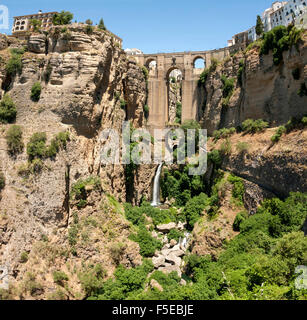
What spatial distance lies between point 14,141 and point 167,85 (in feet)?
79.5

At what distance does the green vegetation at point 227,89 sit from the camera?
37219mm

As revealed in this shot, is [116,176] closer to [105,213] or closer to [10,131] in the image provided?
[105,213]

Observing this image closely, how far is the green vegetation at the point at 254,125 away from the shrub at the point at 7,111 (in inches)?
880

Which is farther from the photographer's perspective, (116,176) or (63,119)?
(116,176)

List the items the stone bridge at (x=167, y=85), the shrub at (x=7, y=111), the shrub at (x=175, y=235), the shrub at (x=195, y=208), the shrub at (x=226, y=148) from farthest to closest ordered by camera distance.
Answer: the stone bridge at (x=167, y=85) < the shrub at (x=226, y=148) < the shrub at (x=195, y=208) < the shrub at (x=175, y=235) < the shrub at (x=7, y=111)

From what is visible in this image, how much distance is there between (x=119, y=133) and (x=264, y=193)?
1575cm

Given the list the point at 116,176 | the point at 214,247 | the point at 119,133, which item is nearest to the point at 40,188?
the point at 116,176

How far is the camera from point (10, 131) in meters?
25.4

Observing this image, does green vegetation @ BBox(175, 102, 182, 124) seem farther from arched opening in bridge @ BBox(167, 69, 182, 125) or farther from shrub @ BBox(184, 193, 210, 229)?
shrub @ BBox(184, 193, 210, 229)

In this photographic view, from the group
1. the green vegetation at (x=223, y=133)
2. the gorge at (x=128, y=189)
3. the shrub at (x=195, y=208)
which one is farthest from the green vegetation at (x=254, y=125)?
the shrub at (x=195, y=208)

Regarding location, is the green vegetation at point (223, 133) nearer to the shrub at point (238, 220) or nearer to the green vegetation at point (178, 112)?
the green vegetation at point (178, 112)

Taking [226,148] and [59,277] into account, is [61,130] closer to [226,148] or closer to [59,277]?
[59,277]

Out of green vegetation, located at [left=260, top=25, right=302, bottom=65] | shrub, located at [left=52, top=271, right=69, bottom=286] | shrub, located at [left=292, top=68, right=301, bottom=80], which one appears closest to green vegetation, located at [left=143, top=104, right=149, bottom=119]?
green vegetation, located at [left=260, top=25, right=302, bottom=65]

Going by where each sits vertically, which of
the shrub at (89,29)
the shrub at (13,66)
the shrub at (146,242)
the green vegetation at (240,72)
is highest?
the shrub at (89,29)
